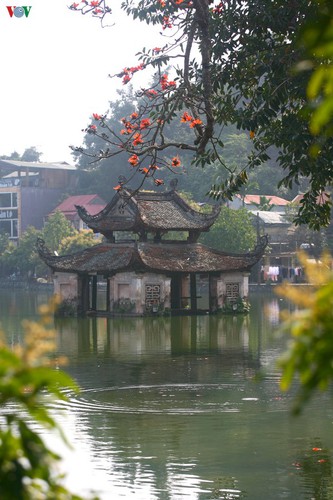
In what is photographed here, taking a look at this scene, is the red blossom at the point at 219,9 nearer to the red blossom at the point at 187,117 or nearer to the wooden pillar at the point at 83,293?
the red blossom at the point at 187,117

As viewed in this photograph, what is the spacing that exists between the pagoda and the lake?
49.7 ft

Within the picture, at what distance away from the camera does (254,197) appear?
84.1 metres

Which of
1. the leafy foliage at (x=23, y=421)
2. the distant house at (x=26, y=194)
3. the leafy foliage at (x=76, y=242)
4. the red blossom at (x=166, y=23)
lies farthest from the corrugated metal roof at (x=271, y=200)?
the leafy foliage at (x=23, y=421)

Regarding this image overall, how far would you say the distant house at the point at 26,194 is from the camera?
9325 cm

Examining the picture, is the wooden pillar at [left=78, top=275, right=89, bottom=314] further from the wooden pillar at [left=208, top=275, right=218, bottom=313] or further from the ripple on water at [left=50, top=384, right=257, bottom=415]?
the ripple on water at [left=50, top=384, right=257, bottom=415]

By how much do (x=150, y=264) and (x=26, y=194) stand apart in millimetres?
49218

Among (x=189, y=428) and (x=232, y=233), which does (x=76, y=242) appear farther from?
(x=189, y=428)

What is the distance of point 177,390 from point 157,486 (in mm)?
8951

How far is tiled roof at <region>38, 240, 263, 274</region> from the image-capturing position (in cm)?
4594

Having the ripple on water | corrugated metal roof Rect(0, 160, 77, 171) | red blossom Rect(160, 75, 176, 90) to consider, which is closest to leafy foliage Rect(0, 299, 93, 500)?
red blossom Rect(160, 75, 176, 90)

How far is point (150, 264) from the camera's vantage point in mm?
45812

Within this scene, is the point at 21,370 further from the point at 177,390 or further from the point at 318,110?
the point at 177,390

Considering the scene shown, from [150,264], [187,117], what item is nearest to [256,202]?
[150,264]

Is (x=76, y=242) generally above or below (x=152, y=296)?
above
